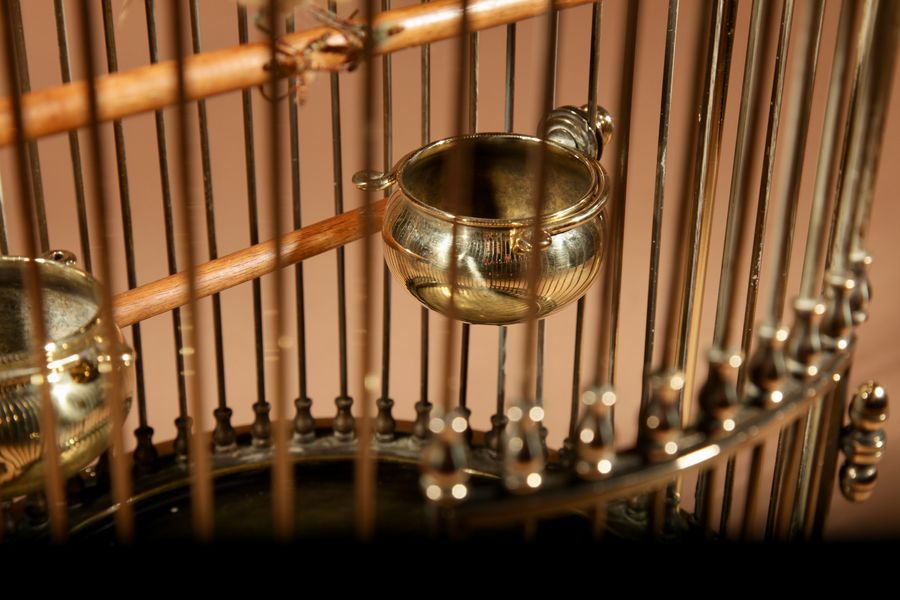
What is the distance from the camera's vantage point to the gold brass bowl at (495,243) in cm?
103

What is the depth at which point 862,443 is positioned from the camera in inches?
35.0

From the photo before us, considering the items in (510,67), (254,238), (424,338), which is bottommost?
(424,338)

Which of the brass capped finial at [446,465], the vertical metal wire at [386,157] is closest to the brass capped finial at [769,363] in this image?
the brass capped finial at [446,465]

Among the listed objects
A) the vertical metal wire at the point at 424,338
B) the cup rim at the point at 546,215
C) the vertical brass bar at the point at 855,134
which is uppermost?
the vertical brass bar at the point at 855,134

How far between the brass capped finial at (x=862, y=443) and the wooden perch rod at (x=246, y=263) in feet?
1.74

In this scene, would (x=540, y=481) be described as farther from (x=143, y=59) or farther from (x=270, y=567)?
(x=143, y=59)

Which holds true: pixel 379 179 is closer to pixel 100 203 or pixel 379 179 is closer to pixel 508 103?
pixel 508 103

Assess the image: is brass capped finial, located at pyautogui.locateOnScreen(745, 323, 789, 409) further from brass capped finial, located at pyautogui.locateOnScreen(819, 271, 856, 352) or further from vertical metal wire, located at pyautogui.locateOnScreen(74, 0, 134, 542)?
vertical metal wire, located at pyautogui.locateOnScreen(74, 0, 134, 542)

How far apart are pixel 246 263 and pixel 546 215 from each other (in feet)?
1.15

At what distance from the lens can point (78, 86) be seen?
0.71 meters

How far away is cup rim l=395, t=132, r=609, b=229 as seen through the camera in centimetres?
101

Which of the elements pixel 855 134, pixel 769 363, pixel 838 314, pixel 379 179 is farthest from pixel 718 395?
pixel 379 179

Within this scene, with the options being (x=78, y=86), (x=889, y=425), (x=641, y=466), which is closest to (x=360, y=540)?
(x=641, y=466)

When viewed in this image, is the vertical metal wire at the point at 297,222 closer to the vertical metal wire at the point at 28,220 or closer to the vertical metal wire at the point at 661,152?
the vertical metal wire at the point at 661,152
